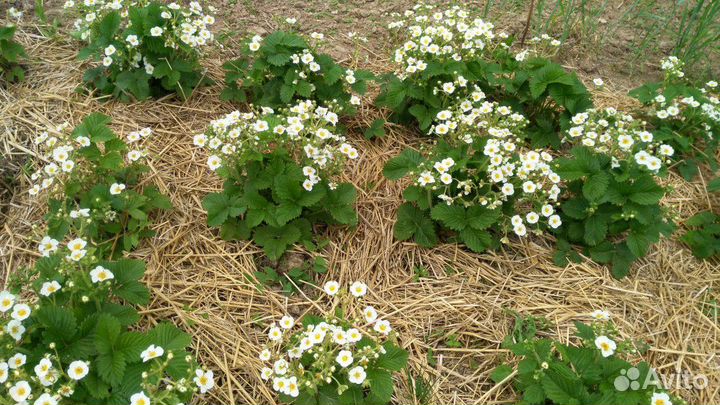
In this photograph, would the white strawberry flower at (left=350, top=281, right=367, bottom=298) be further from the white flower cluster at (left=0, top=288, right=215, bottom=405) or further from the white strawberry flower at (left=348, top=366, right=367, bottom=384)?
the white flower cluster at (left=0, top=288, right=215, bottom=405)

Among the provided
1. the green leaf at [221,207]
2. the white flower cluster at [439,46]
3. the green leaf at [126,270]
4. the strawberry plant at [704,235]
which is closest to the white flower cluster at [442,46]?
the white flower cluster at [439,46]

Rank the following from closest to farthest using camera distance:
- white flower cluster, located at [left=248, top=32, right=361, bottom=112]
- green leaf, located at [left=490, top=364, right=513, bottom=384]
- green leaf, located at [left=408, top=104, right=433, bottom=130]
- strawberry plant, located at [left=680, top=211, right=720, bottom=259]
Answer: green leaf, located at [left=490, top=364, right=513, bottom=384] → strawberry plant, located at [left=680, top=211, right=720, bottom=259] → white flower cluster, located at [left=248, top=32, right=361, bottom=112] → green leaf, located at [left=408, top=104, right=433, bottom=130]

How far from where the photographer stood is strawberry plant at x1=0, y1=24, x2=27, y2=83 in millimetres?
2875

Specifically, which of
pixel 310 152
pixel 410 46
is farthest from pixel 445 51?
pixel 310 152

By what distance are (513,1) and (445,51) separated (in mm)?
1552

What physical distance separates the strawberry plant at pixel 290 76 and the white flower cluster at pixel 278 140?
0.27 metres

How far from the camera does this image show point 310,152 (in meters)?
2.40

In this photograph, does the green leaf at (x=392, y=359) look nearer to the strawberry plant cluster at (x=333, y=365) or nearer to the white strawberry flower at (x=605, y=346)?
the strawberry plant cluster at (x=333, y=365)

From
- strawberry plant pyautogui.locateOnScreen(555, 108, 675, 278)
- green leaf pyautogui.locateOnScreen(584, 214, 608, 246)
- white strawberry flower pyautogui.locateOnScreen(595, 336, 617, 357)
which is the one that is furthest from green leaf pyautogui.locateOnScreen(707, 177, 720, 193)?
white strawberry flower pyautogui.locateOnScreen(595, 336, 617, 357)

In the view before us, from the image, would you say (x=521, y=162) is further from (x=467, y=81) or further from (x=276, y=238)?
(x=276, y=238)

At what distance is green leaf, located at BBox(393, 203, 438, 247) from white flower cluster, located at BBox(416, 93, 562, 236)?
138 millimetres

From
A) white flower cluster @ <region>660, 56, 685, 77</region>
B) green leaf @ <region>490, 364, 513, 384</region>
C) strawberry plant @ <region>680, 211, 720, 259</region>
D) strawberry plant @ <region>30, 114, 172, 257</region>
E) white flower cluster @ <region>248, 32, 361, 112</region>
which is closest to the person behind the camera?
green leaf @ <region>490, 364, 513, 384</region>

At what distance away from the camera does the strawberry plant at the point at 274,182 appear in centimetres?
237

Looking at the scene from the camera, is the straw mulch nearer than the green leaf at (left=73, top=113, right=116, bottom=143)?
Yes
